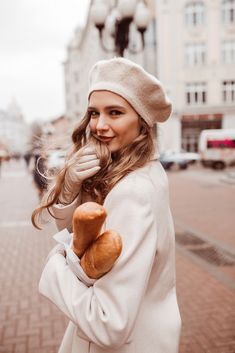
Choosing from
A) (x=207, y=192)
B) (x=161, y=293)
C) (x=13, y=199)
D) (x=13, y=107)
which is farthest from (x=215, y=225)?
(x=13, y=107)

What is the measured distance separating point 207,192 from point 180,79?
2016cm

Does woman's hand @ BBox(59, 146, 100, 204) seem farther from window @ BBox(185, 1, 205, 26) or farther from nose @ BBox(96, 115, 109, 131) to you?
window @ BBox(185, 1, 205, 26)

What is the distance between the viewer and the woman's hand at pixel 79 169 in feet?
4.57

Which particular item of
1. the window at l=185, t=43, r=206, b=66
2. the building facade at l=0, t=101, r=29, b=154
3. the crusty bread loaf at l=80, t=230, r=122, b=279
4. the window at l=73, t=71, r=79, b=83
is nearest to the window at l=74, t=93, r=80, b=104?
the window at l=73, t=71, r=79, b=83

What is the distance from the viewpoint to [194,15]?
31.5 meters

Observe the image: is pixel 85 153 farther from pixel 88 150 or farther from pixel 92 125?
pixel 92 125

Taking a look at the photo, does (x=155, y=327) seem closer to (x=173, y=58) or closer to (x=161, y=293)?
(x=161, y=293)

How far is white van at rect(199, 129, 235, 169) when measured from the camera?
2373cm

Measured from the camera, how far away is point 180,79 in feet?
105

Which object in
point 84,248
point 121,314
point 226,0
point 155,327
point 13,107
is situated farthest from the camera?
point 13,107

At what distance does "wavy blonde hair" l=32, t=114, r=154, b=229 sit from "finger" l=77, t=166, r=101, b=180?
2.1 inches

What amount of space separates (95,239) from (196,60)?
33.5m

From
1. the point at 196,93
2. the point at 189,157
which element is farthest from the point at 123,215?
the point at 196,93

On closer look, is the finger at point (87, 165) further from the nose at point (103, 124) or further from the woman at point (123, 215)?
the nose at point (103, 124)
